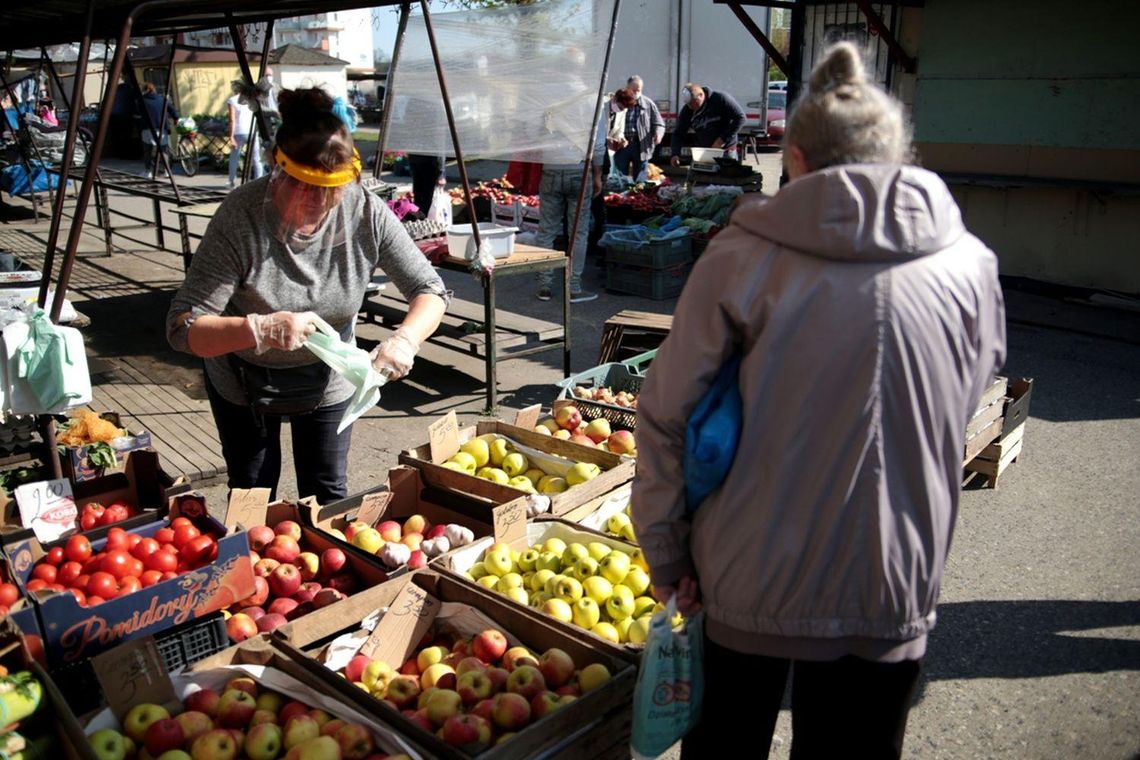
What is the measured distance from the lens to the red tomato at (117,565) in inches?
106

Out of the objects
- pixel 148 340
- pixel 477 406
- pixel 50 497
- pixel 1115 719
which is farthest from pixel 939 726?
pixel 148 340

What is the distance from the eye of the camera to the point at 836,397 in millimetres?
1699

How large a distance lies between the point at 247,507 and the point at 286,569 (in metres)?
0.27

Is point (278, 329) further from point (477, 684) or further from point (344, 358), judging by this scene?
point (477, 684)

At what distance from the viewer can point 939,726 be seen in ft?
10.6

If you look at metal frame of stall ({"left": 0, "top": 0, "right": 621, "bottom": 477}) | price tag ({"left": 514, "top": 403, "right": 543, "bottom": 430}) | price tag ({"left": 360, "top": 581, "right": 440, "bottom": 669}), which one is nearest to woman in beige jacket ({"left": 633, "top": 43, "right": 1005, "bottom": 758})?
price tag ({"left": 360, "top": 581, "right": 440, "bottom": 669})

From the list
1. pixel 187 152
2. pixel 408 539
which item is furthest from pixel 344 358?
pixel 187 152

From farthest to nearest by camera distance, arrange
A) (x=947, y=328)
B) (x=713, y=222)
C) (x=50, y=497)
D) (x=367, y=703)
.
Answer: (x=713, y=222) → (x=50, y=497) → (x=367, y=703) → (x=947, y=328)

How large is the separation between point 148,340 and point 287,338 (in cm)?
Answer: 551

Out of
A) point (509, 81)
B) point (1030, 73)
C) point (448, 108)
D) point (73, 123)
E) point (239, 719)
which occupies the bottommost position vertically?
point (239, 719)

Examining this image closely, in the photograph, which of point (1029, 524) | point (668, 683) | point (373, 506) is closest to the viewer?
point (668, 683)

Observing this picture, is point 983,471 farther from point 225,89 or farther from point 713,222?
point 225,89

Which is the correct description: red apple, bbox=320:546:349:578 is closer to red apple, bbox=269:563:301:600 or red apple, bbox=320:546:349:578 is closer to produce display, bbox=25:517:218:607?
red apple, bbox=269:563:301:600

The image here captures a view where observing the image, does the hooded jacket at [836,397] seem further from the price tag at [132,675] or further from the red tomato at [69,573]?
the red tomato at [69,573]
